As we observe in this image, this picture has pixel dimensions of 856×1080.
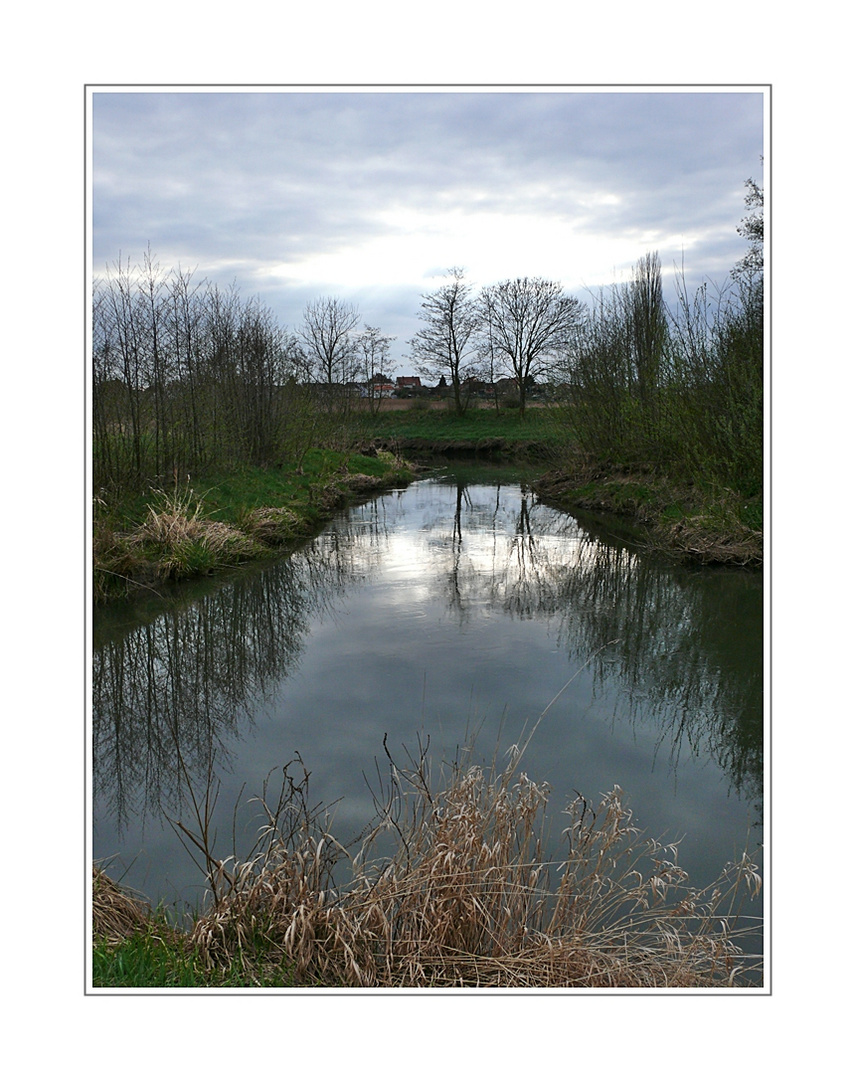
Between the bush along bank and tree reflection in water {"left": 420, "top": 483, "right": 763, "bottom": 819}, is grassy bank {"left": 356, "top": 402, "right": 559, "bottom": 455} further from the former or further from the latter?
tree reflection in water {"left": 420, "top": 483, "right": 763, "bottom": 819}

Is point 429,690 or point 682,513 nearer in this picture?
point 429,690

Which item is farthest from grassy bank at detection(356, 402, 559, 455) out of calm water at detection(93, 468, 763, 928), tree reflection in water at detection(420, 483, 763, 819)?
calm water at detection(93, 468, 763, 928)

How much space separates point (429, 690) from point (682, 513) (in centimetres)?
815

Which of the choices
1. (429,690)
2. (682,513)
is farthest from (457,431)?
(429,690)

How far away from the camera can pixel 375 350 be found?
117ft

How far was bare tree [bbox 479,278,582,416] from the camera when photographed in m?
38.8

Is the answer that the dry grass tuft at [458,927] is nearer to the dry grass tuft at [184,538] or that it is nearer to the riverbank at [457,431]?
the dry grass tuft at [184,538]

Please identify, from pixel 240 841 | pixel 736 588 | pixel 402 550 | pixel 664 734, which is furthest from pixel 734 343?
pixel 240 841

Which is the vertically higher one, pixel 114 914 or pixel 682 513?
pixel 682 513

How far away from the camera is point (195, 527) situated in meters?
10.8

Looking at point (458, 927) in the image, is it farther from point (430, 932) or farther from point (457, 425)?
point (457, 425)

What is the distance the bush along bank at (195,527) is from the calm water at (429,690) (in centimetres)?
57
